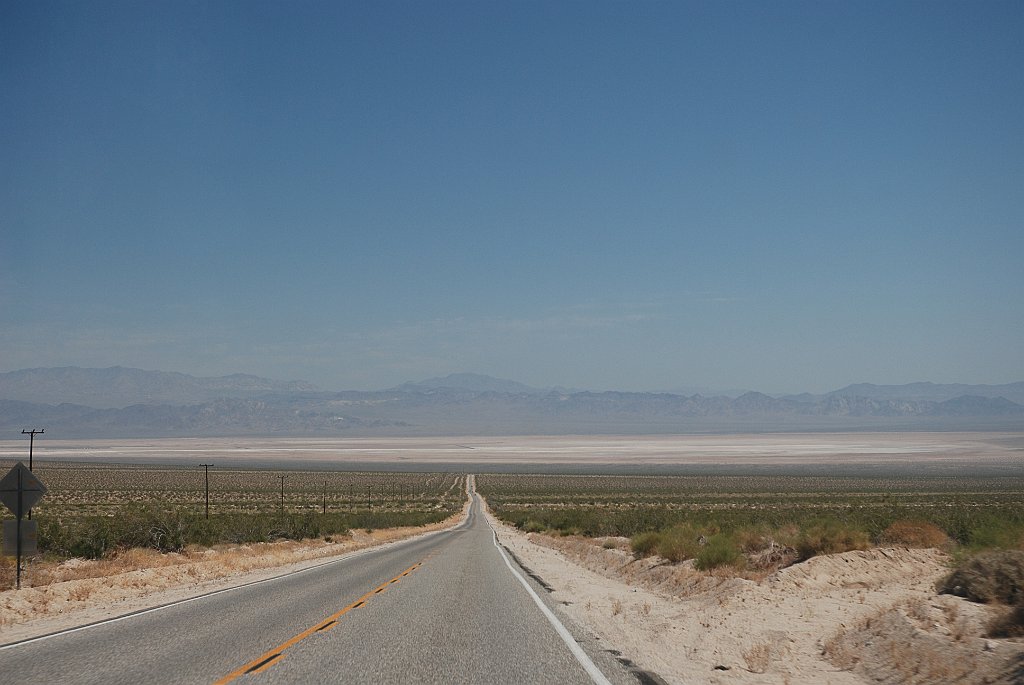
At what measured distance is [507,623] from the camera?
12.6 m

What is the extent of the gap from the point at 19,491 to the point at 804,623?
16.2 meters

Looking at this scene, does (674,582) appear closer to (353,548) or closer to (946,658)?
(946,658)

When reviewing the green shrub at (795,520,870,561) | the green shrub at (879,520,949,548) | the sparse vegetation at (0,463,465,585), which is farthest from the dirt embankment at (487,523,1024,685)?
the sparse vegetation at (0,463,465,585)

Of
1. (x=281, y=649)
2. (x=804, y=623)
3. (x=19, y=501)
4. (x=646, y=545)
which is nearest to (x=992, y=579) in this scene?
(x=804, y=623)

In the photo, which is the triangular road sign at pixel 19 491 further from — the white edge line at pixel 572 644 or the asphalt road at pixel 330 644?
the white edge line at pixel 572 644

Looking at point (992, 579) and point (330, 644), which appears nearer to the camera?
point (330, 644)

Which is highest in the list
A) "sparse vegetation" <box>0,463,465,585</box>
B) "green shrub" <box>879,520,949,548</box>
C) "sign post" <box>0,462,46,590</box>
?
"sign post" <box>0,462,46,590</box>

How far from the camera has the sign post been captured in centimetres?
1805

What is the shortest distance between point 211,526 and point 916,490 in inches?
3230

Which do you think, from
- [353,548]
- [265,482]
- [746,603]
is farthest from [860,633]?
[265,482]

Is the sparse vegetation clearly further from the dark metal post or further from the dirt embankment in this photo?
the dirt embankment

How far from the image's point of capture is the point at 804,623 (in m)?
12.6

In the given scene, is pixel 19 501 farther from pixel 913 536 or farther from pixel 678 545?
pixel 913 536

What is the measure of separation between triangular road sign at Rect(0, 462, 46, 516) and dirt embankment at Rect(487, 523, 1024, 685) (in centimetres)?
1178
